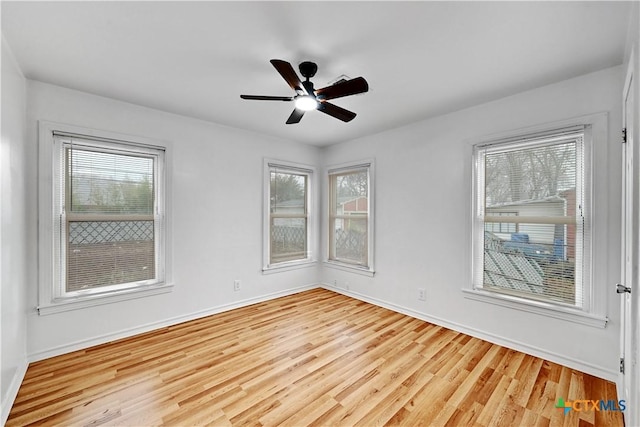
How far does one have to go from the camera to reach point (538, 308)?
2502 mm

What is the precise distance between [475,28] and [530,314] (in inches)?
97.9

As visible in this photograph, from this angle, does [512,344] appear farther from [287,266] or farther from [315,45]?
[315,45]

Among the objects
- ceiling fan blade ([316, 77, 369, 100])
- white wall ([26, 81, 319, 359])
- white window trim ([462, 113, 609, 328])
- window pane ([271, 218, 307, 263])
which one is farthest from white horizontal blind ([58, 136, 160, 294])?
white window trim ([462, 113, 609, 328])

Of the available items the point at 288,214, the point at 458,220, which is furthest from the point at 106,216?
the point at 458,220

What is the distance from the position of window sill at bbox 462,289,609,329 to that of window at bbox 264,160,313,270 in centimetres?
251

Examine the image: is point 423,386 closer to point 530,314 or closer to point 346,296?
point 530,314

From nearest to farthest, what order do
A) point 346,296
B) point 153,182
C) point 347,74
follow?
point 347,74, point 153,182, point 346,296

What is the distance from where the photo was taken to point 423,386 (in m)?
2.08

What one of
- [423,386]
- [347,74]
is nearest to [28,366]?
[423,386]

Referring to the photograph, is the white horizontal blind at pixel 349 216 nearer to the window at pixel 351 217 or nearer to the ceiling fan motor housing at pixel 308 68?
the window at pixel 351 217

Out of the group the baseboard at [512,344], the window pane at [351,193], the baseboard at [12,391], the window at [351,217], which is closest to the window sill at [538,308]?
the baseboard at [512,344]

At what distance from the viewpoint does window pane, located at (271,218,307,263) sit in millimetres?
4242

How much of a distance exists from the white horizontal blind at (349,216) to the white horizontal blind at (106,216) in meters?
2.61

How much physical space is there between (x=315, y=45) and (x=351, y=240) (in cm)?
302
